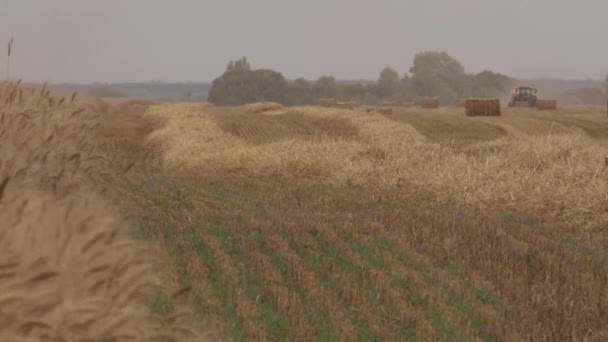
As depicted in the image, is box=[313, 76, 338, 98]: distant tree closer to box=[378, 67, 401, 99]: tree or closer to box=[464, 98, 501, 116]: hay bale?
box=[378, 67, 401, 99]: tree

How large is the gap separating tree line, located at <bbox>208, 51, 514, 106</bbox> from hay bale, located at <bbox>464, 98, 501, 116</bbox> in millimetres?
36817

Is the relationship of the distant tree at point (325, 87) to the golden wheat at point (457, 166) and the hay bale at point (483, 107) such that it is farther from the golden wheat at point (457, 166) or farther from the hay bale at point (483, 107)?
the golden wheat at point (457, 166)

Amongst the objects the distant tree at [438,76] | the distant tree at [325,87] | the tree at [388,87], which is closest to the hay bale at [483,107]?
the distant tree at [325,87]

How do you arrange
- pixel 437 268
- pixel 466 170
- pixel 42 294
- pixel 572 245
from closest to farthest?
pixel 42 294 → pixel 437 268 → pixel 572 245 → pixel 466 170

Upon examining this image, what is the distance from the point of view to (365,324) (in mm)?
5852

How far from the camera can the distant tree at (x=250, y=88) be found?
95.8m

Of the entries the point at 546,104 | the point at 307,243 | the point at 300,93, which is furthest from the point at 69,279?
the point at 300,93

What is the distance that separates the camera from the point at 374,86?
414ft

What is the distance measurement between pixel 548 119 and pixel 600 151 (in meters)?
18.8

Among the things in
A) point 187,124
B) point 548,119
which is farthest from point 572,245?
point 548,119

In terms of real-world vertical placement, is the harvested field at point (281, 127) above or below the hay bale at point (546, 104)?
above

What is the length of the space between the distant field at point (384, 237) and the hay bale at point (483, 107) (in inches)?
732

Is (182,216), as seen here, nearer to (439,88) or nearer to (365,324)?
(365,324)

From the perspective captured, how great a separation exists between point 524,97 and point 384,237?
48.5 metres
